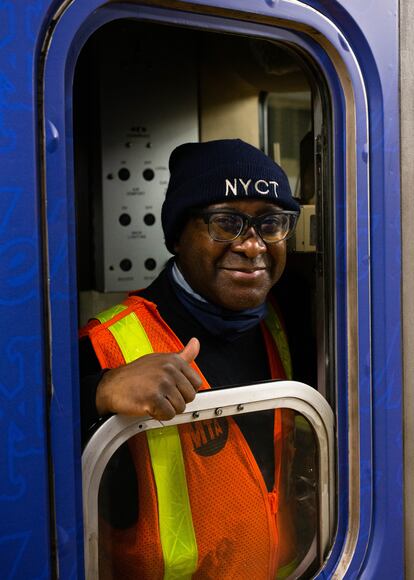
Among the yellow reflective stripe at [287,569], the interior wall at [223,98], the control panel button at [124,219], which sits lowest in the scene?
the yellow reflective stripe at [287,569]

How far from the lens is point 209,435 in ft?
4.56

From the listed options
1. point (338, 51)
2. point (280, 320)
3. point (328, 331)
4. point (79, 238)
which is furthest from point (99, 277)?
point (338, 51)

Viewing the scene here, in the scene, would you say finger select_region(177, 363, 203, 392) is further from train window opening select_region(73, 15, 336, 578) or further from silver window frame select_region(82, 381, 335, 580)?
train window opening select_region(73, 15, 336, 578)

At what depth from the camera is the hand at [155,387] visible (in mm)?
1172

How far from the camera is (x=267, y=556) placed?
1.49 metres

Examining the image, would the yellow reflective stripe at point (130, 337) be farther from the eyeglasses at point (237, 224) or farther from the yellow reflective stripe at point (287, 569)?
the yellow reflective stripe at point (287, 569)

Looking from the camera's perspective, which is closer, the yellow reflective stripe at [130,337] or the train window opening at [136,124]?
the yellow reflective stripe at [130,337]

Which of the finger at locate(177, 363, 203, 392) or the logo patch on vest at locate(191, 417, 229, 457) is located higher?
the finger at locate(177, 363, 203, 392)

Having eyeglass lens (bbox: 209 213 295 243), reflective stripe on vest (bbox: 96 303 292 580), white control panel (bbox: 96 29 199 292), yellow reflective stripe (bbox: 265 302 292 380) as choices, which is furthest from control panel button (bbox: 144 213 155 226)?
reflective stripe on vest (bbox: 96 303 292 580)

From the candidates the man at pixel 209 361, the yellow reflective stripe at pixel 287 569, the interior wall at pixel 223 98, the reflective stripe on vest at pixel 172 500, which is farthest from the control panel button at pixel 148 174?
the yellow reflective stripe at pixel 287 569

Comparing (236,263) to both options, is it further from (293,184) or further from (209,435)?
(293,184)

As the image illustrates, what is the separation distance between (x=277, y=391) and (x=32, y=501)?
23.3 inches

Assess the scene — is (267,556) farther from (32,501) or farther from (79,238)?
(79,238)

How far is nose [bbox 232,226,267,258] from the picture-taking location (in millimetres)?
1480
